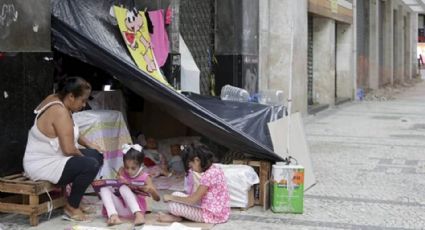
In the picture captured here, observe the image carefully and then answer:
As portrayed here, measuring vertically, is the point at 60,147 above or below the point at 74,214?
above

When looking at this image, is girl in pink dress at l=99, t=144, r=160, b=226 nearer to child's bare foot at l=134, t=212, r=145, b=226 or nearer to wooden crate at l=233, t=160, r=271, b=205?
child's bare foot at l=134, t=212, r=145, b=226

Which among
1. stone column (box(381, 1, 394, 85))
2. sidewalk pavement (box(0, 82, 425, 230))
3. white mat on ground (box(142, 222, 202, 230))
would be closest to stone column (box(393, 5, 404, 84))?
stone column (box(381, 1, 394, 85))

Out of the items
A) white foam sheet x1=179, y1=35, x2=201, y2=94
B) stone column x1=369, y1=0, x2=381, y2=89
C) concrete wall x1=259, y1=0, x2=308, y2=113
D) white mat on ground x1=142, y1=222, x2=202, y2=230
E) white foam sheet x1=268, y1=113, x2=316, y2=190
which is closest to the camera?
white mat on ground x1=142, y1=222, x2=202, y2=230

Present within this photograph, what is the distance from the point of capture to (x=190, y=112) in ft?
20.5

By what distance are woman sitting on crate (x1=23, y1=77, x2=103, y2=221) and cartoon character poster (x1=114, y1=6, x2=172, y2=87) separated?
1708 millimetres

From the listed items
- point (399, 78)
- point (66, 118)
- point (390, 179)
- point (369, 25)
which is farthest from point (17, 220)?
point (399, 78)

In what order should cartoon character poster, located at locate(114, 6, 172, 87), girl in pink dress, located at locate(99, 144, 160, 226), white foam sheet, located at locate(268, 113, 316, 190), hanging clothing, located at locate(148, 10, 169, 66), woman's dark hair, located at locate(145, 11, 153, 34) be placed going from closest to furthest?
girl in pink dress, located at locate(99, 144, 160, 226)
white foam sheet, located at locate(268, 113, 316, 190)
cartoon character poster, located at locate(114, 6, 172, 87)
woman's dark hair, located at locate(145, 11, 153, 34)
hanging clothing, located at locate(148, 10, 169, 66)

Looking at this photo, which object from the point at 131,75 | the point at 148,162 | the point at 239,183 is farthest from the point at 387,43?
the point at 131,75

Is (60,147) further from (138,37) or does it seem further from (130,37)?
(138,37)

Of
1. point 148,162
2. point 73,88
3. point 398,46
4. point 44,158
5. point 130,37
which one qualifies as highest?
point 398,46

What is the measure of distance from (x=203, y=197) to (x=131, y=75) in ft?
4.51

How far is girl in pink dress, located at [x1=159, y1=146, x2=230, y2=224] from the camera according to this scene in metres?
5.43

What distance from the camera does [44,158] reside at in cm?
540

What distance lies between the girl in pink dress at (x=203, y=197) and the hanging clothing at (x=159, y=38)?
305 cm
